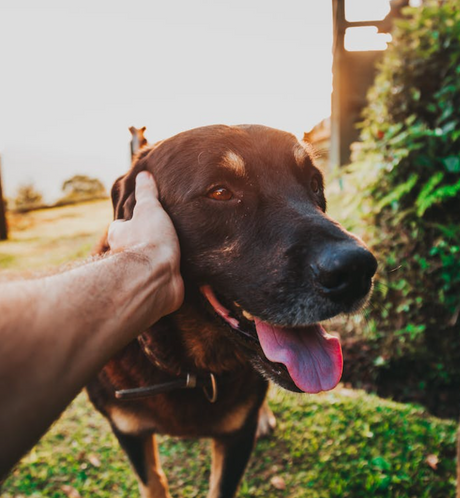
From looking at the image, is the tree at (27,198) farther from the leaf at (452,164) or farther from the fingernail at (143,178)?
the leaf at (452,164)

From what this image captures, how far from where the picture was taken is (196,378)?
226cm

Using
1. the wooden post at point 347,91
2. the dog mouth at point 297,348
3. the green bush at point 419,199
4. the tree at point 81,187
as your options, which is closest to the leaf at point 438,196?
the green bush at point 419,199

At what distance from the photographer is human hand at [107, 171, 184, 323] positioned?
5.21 ft

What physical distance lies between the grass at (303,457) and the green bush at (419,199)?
2.29 feet

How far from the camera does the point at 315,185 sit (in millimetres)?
2617

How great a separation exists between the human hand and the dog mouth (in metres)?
0.43

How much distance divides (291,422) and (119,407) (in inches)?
71.7

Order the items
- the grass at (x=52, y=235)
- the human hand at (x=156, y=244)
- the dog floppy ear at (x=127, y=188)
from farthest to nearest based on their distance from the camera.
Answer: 1. the grass at (x=52, y=235)
2. the dog floppy ear at (x=127, y=188)
3. the human hand at (x=156, y=244)

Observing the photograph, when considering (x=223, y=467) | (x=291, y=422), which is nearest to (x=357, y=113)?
(x=291, y=422)

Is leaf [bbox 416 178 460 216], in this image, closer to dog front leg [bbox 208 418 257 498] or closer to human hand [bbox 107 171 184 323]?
dog front leg [bbox 208 418 257 498]

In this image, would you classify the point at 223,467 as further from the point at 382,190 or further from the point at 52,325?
the point at 382,190

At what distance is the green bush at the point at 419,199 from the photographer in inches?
149

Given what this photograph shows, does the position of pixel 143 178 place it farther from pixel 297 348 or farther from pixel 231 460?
pixel 231 460

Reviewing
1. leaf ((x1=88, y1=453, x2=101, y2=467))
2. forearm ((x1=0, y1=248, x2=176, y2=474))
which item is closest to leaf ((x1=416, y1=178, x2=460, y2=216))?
forearm ((x1=0, y1=248, x2=176, y2=474))
